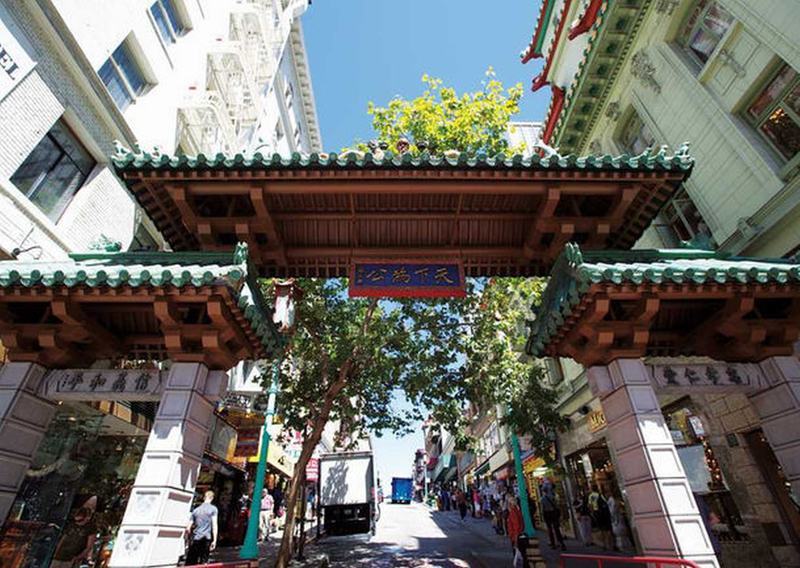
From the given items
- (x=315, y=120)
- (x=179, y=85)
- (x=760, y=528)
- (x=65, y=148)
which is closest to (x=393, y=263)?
(x=65, y=148)

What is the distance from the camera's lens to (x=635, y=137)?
1305 cm

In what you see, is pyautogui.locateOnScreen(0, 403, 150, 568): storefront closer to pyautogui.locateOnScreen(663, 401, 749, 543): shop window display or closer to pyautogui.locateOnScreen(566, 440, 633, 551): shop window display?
pyautogui.locateOnScreen(663, 401, 749, 543): shop window display

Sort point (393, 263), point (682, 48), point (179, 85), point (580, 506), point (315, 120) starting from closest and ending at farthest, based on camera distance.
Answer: point (393, 263) < point (682, 48) < point (179, 85) < point (580, 506) < point (315, 120)

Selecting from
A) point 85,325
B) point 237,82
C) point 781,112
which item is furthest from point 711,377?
point 237,82

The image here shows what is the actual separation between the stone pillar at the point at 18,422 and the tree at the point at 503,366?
11.5 meters

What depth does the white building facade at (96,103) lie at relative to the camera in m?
7.92

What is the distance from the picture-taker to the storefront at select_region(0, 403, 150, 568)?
7973 millimetres

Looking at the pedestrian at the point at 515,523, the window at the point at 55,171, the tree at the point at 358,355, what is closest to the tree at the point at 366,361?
the tree at the point at 358,355

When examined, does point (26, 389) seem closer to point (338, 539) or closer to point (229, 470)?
point (229, 470)

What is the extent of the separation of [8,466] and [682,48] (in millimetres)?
16201

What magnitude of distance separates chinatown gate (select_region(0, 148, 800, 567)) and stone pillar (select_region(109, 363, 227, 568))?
21 mm

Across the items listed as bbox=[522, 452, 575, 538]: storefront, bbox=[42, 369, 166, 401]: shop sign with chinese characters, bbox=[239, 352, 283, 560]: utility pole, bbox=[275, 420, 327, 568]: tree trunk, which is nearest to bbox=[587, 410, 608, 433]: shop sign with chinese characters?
bbox=[522, 452, 575, 538]: storefront

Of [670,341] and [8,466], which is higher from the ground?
[670,341]

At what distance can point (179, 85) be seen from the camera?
14016mm
